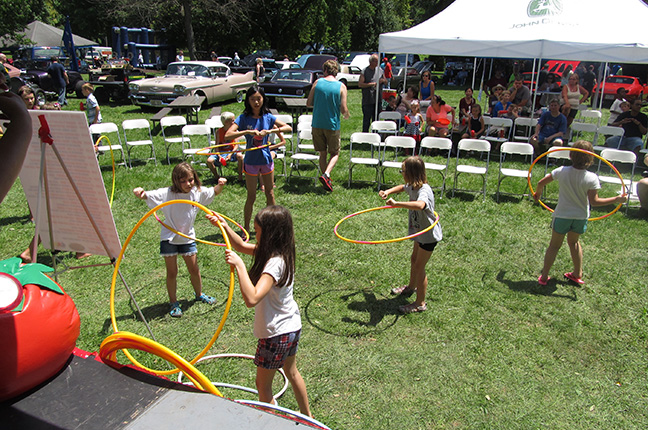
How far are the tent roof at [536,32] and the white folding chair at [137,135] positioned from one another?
241 inches

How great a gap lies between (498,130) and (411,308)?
8228mm

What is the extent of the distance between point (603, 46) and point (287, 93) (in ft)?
32.2

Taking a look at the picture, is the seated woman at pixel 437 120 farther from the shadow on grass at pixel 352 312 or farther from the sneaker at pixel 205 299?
the sneaker at pixel 205 299

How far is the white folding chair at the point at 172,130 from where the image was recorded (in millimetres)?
10663

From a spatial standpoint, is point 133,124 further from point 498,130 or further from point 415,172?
point 498,130

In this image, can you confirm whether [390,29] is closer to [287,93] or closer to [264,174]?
[287,93]

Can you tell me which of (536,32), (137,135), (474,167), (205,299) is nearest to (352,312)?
(205,299)

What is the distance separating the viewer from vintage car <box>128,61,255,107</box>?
15.5 meters

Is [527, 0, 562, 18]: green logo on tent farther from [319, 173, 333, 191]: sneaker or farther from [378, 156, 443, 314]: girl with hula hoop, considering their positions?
[378, 156, 443, 314]: girl with hula hoop

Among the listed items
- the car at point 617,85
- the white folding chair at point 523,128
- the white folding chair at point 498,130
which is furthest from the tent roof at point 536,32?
the car at point 617,85

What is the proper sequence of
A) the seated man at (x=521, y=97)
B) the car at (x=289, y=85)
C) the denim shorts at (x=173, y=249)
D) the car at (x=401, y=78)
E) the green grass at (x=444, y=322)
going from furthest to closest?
1. the car at (x=401, y=78)
2. the car at (x=289, y=85)
3. the seated man at (x=521, y=97)
4. the denim shorts at (x=173, y=249)
5. the green grass at (x=444, y=322)

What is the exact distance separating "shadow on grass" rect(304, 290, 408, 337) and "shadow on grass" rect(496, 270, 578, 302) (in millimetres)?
1389

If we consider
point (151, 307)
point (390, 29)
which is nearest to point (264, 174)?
point (151, 307)

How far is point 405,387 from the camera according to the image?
394 centimetres
